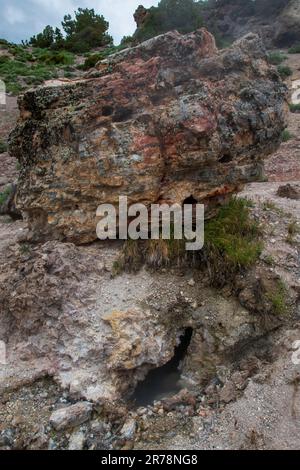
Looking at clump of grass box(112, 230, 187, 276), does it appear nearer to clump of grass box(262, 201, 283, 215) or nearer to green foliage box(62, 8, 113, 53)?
clump of grass box(262, 201, 283, 215)

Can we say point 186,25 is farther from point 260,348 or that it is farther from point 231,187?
point 260,348

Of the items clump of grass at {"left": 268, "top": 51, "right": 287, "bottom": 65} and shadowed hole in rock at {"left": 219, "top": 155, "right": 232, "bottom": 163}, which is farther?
clump of grass at {"left": 268, "top": 51, "right": 287, "bottom": 65}

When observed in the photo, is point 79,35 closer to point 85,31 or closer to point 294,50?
point 85,31

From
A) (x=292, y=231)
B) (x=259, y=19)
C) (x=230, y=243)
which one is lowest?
(x=230, y=243)

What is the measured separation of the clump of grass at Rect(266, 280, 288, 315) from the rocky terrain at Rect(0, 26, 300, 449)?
2 cm

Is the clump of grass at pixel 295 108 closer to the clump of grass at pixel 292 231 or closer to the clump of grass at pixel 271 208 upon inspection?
the clump of grass at pixel 271 208

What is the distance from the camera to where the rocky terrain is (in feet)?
14.3

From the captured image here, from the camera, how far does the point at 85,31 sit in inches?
1431

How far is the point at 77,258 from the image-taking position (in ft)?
18.5

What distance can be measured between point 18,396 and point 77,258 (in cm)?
188

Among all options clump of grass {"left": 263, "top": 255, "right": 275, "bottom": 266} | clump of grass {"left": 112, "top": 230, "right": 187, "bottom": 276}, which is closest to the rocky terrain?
clump of grass {"left": 263, "top": 255, "right": 275, "bottom": 266}

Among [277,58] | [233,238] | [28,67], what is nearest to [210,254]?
[233,238]

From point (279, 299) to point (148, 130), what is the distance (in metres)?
2.77

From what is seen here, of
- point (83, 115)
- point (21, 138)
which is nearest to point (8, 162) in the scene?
point (21, 138)
